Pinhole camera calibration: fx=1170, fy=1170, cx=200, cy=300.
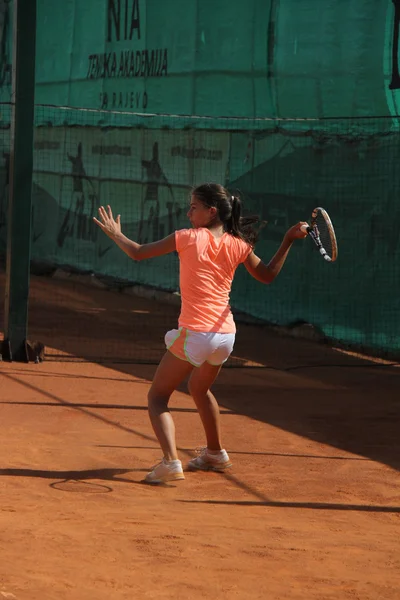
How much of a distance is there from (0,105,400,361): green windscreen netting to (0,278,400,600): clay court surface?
1.48m

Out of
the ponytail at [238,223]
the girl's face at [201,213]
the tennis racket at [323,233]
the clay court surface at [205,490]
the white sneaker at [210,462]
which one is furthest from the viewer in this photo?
the white sneaker at [210,462]

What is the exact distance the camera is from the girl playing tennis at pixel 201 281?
7137 mm

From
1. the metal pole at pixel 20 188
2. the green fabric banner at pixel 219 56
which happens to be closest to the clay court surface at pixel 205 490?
the metal pole at pixel 20 188

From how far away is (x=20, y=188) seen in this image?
482 inches

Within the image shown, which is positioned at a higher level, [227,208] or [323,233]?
[227,208]

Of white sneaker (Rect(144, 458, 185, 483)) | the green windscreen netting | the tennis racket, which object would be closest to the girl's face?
the tennis racket

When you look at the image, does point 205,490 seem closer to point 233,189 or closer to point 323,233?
point 323,233

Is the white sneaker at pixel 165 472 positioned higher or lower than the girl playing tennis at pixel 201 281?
lower

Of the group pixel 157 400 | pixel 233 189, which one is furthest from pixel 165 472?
pixel 233 189

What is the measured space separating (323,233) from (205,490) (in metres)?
1.82

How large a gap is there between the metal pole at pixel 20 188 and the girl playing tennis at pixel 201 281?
16.9ft

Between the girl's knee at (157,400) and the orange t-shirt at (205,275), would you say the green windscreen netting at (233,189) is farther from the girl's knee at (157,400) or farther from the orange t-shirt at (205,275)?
the orange t-shirt at (205,275)

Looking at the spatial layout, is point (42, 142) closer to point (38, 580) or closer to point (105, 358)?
point (105, 358)

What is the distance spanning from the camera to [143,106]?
61.3 ft
